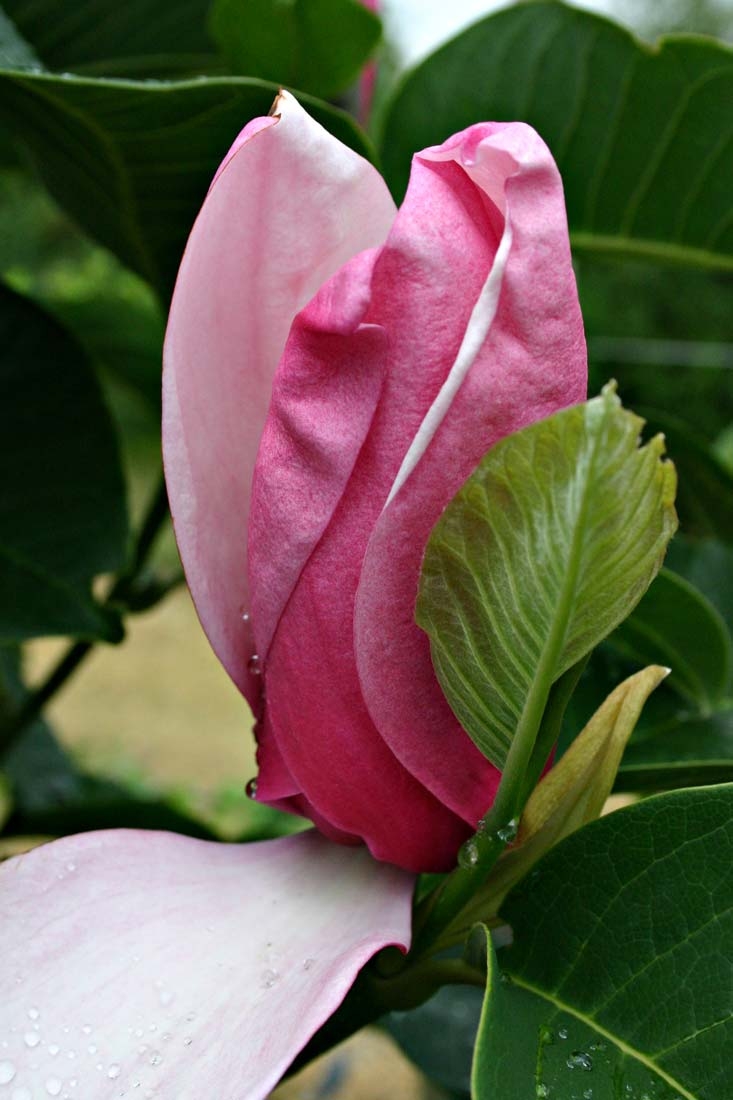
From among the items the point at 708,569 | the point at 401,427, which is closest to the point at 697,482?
the point at 708,569

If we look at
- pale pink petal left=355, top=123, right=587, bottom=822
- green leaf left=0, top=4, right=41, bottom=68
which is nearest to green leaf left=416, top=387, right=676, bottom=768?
pale pink petal left=355, top=123, right=587, bottom=822

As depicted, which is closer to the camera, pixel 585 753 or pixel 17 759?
pixel 585 753

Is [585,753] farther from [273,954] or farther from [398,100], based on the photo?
[398,100]

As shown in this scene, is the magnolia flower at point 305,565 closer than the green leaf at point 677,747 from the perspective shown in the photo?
Yes

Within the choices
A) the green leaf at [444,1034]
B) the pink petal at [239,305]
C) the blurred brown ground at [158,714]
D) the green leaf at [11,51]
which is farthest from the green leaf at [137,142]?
the blurred brown ground at [158,714]

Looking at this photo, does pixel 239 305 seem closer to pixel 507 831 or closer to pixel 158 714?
pixel 507 831

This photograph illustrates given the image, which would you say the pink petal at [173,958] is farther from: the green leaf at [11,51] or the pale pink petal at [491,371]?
the green leaf at [11,51]

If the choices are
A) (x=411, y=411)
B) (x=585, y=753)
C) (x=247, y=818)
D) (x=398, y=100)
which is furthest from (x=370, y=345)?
(x=247, y=818)
